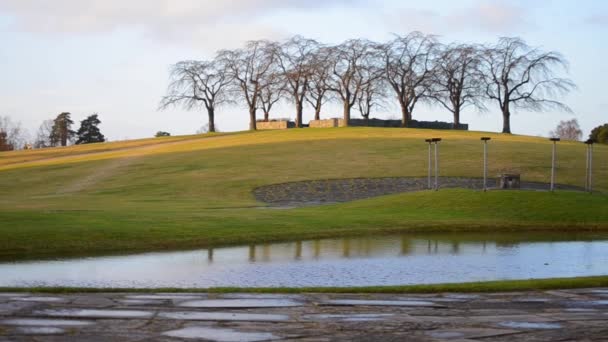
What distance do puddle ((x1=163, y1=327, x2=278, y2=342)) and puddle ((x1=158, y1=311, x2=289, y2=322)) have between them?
58 cm

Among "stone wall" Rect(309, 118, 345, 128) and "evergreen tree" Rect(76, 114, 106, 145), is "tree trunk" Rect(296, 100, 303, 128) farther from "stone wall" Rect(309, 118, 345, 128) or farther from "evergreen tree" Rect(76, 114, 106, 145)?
"evergreen tree" Rect(76, 114, 106, 145)

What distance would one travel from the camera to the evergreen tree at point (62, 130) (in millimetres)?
136875

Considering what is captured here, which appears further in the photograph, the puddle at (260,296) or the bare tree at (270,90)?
the bare tree at (270,90)

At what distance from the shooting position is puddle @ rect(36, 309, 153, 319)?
770 cm

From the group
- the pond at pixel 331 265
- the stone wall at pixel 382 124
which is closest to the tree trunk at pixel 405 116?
the stone wall at pixel 382 124

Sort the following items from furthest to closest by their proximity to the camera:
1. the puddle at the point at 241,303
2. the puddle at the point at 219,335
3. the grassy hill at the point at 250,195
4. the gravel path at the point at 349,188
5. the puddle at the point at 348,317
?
the gravel path at the point at 349,188 → the grassy hill at the point at 250,195 → the puddle at the point at 241,303 → the puddle at the point at 348,317 → the puddle at the point at 219,335

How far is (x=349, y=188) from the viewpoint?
41.8 m

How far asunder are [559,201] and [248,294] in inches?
888

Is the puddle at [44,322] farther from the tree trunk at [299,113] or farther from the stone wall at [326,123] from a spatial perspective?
the tree trunk at [299,113]

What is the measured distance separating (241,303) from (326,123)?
266ft

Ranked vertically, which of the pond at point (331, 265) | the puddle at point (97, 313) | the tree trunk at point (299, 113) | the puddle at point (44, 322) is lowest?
the pond at point (331, 265)

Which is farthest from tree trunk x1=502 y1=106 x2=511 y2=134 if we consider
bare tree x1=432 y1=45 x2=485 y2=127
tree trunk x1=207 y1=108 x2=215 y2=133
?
tree trunk x1=207 y1=108 x2=215 y2=133

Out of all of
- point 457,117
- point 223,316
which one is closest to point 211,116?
point 457,117

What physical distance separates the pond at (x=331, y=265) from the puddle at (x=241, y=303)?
4136mm
